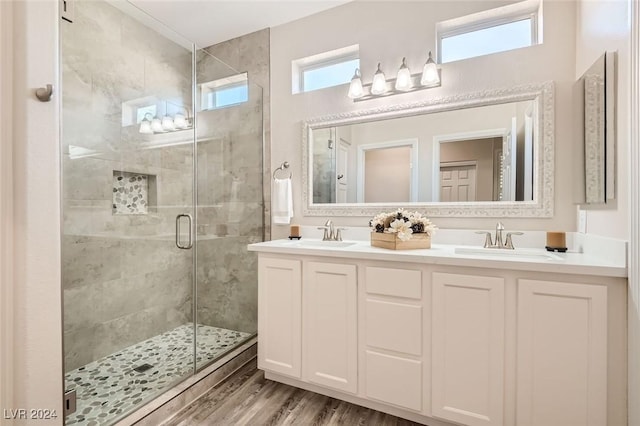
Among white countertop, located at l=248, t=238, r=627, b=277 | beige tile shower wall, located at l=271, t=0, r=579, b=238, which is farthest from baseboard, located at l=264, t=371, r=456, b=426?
beige tile shower wall, located at l=271, t=0, r=579, b=238

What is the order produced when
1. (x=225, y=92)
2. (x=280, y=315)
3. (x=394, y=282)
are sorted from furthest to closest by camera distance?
(x=225, y=92)
(x=280, y=315)
(x=394, y=282)

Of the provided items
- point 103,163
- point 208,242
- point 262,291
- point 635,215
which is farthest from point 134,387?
point 635,215

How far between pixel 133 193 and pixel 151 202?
0.15 meters

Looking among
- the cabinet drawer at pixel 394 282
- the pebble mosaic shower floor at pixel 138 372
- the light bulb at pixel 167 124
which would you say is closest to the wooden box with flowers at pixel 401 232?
the cabinet drawer at pixel 394 282

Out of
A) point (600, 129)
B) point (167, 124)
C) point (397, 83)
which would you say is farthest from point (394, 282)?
point (167, 124)

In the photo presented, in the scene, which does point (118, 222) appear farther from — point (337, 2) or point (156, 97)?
point (337, 2)

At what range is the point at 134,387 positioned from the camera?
1.81m

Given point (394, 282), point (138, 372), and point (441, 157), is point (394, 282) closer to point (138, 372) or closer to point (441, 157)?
point (441, 157)

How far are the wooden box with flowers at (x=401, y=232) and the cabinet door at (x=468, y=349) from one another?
0.29 metres

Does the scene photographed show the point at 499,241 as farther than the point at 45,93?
Yes

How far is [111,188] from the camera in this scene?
2.25m

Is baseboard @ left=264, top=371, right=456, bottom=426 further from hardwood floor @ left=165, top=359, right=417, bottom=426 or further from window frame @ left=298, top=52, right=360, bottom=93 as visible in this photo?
window frame @ left=298, top=52, right=360, bottom=93

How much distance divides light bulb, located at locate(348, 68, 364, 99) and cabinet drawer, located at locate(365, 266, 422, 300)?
129 centimetres

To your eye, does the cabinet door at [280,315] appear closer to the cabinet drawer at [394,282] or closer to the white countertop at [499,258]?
the white countertop at [499,258]
